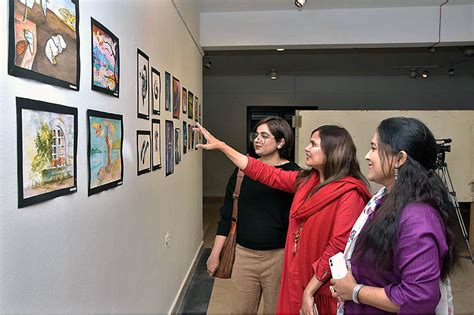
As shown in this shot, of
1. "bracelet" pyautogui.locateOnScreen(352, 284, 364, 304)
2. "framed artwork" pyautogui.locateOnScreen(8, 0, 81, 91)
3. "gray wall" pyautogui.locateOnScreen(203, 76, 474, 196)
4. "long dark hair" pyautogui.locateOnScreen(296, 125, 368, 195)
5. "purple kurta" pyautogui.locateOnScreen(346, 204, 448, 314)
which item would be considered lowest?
"bracelet" pyautogui.locateOnScreen(352, 284, 364, 304)

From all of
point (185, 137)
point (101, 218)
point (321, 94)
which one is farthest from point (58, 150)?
point (321, 94)

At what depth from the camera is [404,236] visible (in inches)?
38.9

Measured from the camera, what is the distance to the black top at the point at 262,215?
5.83 feet

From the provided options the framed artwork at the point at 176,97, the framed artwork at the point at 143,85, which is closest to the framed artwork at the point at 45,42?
the framed artwork at the point at 143,85

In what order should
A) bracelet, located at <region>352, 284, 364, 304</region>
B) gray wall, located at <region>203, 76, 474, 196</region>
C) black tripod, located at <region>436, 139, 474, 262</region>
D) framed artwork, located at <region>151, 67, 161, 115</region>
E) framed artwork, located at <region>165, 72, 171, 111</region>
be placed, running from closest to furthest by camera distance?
bracelet, located at <region>352, 284, 364, 304</region> < framed artwork, located at <region>151, 67, 161, 115</region> < framed artwork, located at <region>165, 72, 171, 111</region> < black tripod, located at <region>436, 139, 474, 262</region> < gray wall, located at <region>203, 76, 474, 196</region>

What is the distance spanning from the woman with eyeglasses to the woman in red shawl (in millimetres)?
179

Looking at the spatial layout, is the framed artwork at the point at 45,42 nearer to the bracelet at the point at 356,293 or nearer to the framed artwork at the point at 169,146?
the bracelet at the point at 356,293

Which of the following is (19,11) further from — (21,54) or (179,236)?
(179,236)

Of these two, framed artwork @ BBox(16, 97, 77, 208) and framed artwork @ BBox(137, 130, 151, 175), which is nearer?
framed artwork @ BBox(16, 97, 77, 208)

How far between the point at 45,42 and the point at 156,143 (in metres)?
1.22

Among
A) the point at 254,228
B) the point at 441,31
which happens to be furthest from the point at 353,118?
the point at 254,228

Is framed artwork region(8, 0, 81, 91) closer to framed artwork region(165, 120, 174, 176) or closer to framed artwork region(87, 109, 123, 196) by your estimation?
framed artwork region(87, 109, 123, 196)

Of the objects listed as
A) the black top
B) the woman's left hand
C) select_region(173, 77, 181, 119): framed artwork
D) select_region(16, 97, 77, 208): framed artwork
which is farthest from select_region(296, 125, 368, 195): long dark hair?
select_region(173, 77, 181, 119): framed artwork

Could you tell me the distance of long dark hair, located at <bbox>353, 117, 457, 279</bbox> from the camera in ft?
3.34
